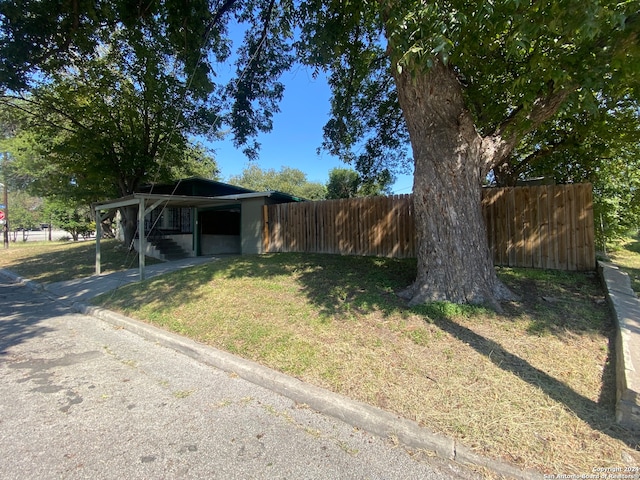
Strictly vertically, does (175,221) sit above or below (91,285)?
above

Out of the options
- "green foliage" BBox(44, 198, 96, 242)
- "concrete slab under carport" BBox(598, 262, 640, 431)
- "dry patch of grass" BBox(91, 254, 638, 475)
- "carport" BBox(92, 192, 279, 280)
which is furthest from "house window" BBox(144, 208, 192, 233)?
"green foliage" BBox(44, 198, 96, 242)

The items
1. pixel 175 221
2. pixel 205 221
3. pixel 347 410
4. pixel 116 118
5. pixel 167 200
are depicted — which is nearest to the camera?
pixel 347 410

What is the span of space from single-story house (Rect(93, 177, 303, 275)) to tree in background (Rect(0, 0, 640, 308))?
3.87 m

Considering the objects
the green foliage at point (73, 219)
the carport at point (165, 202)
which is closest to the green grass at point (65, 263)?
the carport at point (165, 202)

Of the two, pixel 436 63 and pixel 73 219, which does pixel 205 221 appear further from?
pixel 73 219

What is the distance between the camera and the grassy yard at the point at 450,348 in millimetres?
2598

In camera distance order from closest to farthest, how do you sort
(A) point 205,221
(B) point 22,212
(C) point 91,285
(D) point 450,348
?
1. (D) point 450,348
2. (C) point 91,285
3. (A) point 205,221
4. (B) point 22,212

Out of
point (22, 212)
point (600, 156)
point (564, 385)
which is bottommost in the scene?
point (564, 385)

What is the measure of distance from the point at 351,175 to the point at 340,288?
2575cm

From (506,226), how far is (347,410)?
22.1 ft

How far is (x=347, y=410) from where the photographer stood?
3.02m

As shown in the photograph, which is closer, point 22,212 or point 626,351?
point 626,351

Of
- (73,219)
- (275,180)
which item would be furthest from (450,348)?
(275,180)

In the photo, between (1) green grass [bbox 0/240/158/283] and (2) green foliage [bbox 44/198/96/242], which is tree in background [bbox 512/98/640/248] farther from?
(2) green foliage [bbox 44/198/96/242]
